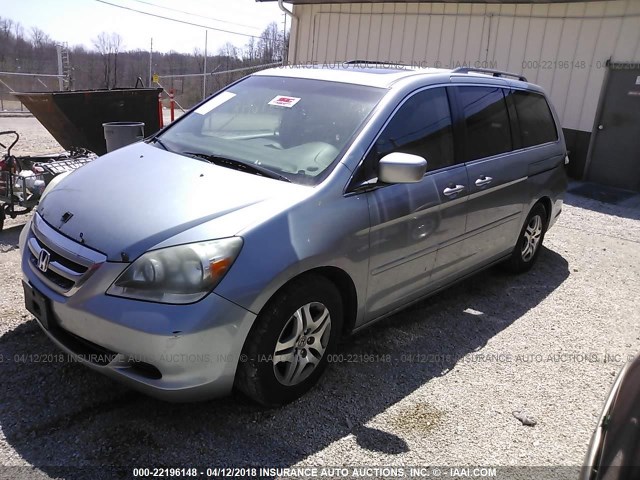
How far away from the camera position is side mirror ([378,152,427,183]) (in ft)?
10.1

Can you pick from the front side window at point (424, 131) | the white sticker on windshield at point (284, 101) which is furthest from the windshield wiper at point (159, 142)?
the front side window at point (424, 131)

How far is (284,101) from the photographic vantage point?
12.0ft

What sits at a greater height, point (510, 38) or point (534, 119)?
point (510, 38)

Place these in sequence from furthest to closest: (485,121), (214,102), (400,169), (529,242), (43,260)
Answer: (529,242) < (485,121) < (214,102) < (400,169) < (43,260)

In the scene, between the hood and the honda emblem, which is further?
the honda emblem

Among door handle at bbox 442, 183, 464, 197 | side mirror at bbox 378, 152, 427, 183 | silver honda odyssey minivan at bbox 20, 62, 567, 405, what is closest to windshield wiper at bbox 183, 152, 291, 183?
silver honda odyssey minivan at bbox 20, 62, 567, 405

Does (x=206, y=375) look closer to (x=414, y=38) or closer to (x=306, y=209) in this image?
(x=306, y=209)

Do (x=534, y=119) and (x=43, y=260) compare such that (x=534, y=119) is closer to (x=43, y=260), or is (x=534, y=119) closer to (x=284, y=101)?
(x=284, y=101)

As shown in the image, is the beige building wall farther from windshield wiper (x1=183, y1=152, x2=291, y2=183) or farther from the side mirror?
windshield wiper (x1=183, y1=152, x2=291, y2=183)

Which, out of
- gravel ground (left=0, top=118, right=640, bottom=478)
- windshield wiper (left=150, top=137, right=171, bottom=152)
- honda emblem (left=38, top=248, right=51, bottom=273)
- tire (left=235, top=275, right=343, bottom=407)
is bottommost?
gravel ground (left=0, top=118, right=640, bottom=478)

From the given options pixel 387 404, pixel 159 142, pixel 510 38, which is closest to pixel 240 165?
pixel 159 142

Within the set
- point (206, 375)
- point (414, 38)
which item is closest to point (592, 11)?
point (414, 38)

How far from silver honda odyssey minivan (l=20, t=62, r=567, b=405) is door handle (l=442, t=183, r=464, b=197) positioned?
20mm

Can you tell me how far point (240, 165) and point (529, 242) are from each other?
10.5 ft
